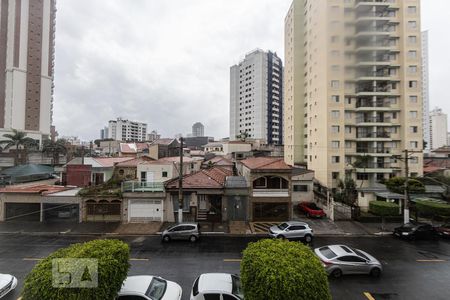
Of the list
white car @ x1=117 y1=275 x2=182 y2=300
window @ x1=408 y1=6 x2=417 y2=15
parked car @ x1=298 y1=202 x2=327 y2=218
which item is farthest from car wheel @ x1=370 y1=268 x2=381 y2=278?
window @ x1=408 y1=6 x2=417 y2=15

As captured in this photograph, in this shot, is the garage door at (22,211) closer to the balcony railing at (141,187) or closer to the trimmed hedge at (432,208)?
the balcony railing at (141,187)

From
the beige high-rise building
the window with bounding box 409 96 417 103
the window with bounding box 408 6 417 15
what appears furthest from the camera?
the window with bounding box 408 6 417 15

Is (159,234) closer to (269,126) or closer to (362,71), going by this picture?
(362,71)

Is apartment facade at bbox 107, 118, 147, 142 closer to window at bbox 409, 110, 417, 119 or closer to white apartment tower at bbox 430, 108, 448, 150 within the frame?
window at bbox 409, 110, 417, 119

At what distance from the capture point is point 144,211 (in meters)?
23.7

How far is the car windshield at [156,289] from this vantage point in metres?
8.98

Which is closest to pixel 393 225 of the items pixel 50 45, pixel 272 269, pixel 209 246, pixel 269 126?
pixel 209 246

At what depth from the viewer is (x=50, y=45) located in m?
77.8

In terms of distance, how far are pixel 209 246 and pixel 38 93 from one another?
86.6m

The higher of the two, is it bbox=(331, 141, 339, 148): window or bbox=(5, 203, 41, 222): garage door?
bbox=(331, 141, 339, 148): window

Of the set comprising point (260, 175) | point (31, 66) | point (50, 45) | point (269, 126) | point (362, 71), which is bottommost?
point (260, 175)

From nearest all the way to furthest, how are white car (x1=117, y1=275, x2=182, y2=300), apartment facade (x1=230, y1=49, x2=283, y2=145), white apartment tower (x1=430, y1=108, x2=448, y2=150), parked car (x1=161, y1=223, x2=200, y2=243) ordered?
white car (x1=117, y1=275, x2=182, y2=300) → parked car (x1=161, y1=223, x2=200, y2=243) → apartment facade (x1=230, y1=49, x2=283, y2=145) → white apartment tower (x1=430, y1=108, x2=448, y2=150)

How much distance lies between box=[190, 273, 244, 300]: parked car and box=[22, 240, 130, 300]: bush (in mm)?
3025

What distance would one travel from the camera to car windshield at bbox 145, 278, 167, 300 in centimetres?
898
